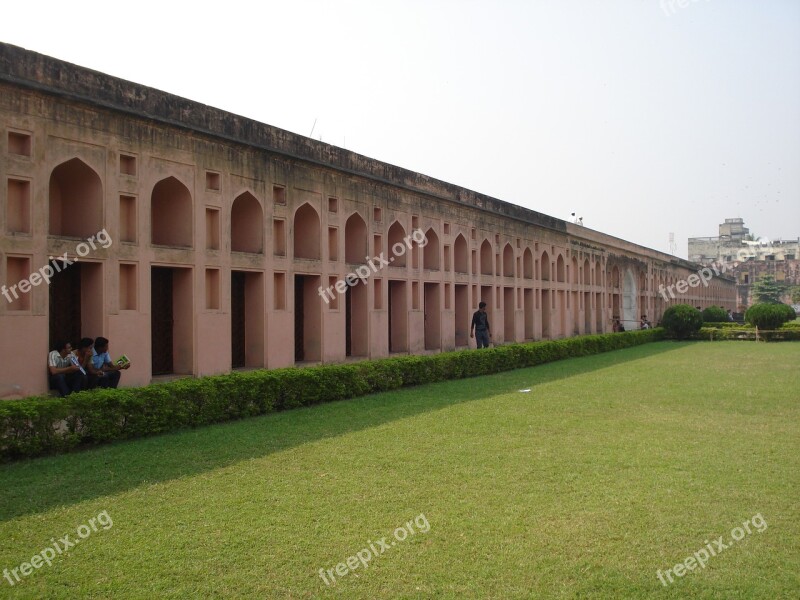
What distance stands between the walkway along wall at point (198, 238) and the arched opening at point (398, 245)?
0.14ft

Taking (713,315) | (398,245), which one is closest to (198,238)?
(398,245)

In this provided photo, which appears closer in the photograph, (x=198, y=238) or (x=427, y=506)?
(x=427, y=506)

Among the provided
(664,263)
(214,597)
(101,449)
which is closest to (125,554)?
(214,597)

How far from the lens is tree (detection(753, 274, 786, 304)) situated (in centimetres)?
6494

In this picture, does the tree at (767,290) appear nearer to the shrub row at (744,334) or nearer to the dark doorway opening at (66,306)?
the shrub row at (744,334)

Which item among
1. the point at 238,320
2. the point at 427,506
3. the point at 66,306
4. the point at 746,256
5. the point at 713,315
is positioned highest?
the point at 746,256

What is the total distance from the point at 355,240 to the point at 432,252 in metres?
3.04

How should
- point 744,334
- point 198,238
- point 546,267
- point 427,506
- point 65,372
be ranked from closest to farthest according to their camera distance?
point 427,506 < point 65,372 < point 198,238 < point 546,267 < point 744,334

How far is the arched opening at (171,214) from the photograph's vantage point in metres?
9.93

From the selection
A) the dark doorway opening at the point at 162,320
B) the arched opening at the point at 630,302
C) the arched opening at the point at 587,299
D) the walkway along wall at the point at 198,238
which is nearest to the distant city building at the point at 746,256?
the arched opening at the point at 630,302

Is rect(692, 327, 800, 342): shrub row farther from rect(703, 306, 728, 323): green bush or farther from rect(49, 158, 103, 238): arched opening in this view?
rect(49, 158, 103, 238): arched opening

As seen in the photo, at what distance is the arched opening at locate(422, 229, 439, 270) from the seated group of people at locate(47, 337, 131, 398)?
877 cm

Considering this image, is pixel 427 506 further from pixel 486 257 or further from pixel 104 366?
pixel 486 257

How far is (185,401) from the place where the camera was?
26.2ft
